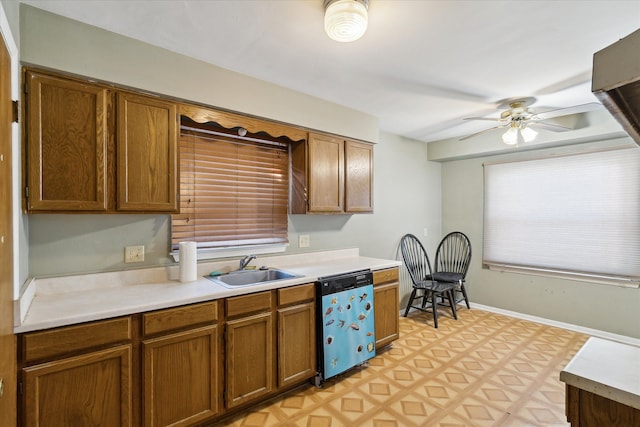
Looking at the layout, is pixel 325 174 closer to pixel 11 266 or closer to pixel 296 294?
pixel 296 294

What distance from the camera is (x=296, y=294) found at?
2346 millimetres

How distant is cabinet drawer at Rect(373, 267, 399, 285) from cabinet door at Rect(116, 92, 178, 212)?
1.84m

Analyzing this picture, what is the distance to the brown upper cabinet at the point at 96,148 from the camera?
165cm

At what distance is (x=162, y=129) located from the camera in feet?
6.72

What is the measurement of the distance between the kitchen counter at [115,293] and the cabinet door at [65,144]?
505 mm

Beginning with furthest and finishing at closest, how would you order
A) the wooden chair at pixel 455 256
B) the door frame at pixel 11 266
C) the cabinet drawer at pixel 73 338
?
the wooden chair at pixel 455 256 → the cabinet drawer at pixel 73 338 → the door frame at pixel 11 266

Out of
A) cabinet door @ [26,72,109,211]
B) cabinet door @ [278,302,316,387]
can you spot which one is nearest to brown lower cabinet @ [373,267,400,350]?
cabinet door @ [278,302,316,387]

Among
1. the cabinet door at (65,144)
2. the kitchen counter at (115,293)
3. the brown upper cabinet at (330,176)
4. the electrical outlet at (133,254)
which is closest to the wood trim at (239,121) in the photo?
the brown upper cabinet at (330,176)

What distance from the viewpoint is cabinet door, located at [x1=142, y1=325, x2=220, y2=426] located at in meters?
1.72

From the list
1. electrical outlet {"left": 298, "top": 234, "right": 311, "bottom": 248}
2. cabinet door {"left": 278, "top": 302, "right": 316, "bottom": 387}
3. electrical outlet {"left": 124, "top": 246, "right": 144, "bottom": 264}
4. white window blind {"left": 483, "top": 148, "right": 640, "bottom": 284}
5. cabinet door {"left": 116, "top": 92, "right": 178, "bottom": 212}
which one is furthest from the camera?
white window blind {"left": 483, "top": 148, "right": 640, "bottom": 284}

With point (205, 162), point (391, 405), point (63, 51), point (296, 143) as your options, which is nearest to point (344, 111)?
point (296, 143)

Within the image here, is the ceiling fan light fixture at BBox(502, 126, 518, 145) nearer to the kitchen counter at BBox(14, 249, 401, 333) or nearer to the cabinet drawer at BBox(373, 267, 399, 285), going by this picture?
the cabinet drawer at BBox(373, 267, 399, 285)

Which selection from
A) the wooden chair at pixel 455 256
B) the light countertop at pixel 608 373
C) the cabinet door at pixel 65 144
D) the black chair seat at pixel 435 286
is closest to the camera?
the light countertop at pixel 608 373

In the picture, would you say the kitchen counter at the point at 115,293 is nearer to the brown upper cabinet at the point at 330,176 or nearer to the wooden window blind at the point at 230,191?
the wooden window blind at the point at 230,191
